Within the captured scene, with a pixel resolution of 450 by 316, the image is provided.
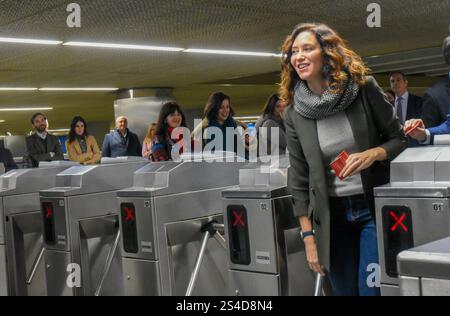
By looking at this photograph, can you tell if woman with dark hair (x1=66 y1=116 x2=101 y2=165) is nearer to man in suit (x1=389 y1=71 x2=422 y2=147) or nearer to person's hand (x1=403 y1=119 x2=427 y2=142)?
man in suit (x1=389 y1=71 x2=422 y2=147)

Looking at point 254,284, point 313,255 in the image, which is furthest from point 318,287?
point 313,255

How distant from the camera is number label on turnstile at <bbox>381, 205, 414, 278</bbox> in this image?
1.83 metres

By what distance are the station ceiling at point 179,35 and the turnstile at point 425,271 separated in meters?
3.61

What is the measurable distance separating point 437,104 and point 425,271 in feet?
6.77

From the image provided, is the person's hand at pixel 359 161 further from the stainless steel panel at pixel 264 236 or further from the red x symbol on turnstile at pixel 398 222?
the stainless steel panel at pixel 264 236

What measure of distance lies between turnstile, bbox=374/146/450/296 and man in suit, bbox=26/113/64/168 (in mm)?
4507

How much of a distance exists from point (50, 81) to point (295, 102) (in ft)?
23.2

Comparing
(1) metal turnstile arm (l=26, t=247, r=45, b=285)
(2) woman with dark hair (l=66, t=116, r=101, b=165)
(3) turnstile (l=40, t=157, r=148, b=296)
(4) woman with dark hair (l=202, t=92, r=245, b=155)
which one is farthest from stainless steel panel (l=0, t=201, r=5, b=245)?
(2) woman with dark hair (l=66, t=116, r=101, b=165)

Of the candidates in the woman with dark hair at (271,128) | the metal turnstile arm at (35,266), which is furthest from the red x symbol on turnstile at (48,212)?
the woman with dark hair at (271,128)

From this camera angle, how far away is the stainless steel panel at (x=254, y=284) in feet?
8.23

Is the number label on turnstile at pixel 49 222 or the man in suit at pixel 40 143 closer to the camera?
the number label on turnstile at pixel 49 222

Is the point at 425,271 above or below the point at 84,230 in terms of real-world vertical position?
above

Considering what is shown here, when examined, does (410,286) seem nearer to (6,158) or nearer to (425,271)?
(425,271)

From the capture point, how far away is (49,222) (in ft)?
11.1
